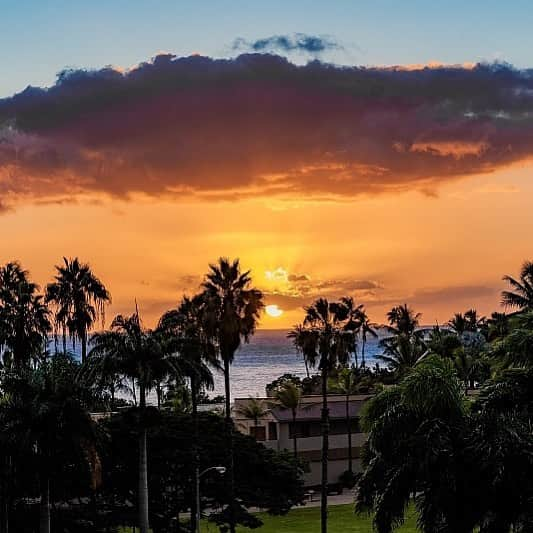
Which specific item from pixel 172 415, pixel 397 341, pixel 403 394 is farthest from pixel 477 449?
pixel 397 341

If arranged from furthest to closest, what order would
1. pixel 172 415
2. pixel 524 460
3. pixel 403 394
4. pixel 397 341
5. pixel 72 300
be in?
pixel 397 341 < pixel 72 300 < pixel 172 415 < pixel 403 394 < pixel 524 460

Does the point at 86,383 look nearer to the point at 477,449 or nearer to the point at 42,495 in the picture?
the point at 42,495

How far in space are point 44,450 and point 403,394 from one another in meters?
19.1

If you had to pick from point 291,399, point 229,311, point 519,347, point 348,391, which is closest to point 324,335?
point 229,311

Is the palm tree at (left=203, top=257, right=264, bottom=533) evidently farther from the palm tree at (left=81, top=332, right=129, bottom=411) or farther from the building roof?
the building roof

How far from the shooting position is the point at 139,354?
1843 inches

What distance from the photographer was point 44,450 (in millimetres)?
37844

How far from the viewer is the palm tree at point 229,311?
54562 millimetres

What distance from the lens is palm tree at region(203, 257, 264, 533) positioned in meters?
54.6

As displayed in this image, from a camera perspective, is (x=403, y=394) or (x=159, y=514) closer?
(x=403, y=394)

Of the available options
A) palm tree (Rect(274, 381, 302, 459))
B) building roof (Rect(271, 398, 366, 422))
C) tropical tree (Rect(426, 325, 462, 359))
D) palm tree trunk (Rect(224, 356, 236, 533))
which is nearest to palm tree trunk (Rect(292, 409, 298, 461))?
palm tree (Rect(274, 381, 302, 459))

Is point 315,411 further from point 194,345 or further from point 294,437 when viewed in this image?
point 194,345

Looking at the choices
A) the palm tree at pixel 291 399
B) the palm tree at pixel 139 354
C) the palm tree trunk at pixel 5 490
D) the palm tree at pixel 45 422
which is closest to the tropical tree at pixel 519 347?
the palm tree at pixel 45 422

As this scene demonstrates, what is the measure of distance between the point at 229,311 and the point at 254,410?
96.1 feet
